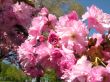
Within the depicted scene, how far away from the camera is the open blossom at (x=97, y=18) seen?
233cm

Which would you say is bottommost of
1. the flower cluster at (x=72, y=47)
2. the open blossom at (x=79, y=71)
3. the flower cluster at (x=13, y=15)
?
the open blossom at (x=79, y=71)

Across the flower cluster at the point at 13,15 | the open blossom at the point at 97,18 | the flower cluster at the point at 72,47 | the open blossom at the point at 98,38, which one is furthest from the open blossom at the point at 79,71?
the flower cluster at the point at 13,15

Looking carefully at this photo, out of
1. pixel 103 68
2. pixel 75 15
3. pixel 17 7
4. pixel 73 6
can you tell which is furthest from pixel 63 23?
pixel 73 6

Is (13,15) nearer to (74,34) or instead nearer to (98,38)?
(74,34)

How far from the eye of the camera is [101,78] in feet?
6.55

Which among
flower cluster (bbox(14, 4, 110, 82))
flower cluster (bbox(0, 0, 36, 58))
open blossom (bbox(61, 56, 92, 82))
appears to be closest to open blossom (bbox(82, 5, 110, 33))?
flower cluster (bbox(14, 4, 110, 82))

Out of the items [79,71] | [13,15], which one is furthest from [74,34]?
[13,15]

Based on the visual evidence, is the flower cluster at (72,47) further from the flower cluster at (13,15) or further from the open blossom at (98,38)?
the flower cluster at (13,15)

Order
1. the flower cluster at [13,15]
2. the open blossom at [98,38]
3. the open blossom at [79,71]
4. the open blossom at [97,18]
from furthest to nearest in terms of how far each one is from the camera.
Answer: the flower cluster at [13,15] < the open blossom at [97,18] < the open blossom at [98,38] < the open blossom at [79,71]

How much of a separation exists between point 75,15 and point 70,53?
26 centimetres

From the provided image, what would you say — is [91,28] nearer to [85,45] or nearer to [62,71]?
[85,45]

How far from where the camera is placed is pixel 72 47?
224 cm

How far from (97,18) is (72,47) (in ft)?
0.86

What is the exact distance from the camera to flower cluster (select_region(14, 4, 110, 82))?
6.69ft
